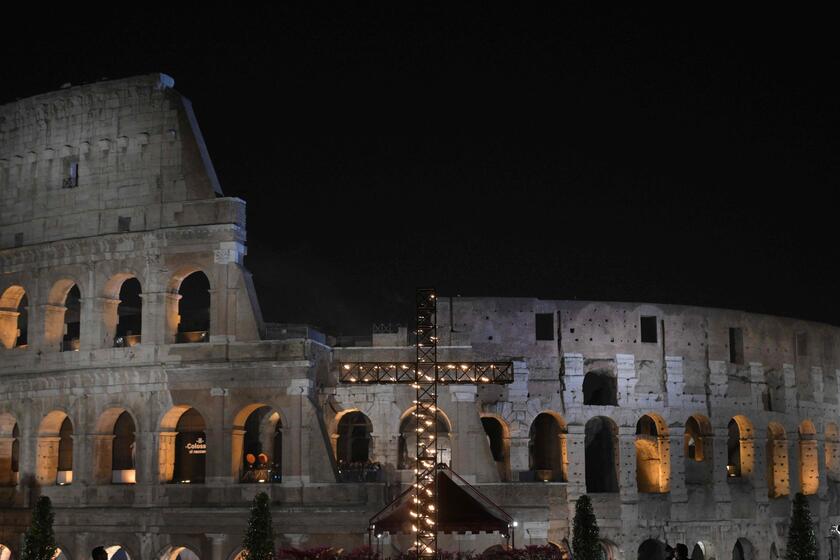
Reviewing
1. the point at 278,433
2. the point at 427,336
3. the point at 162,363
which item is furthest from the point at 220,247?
the point at 278,433

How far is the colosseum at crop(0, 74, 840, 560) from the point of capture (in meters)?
35.3

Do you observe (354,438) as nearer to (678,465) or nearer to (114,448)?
(114,448)

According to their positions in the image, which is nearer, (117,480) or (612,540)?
(117,480)

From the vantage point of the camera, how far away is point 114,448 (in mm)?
40781

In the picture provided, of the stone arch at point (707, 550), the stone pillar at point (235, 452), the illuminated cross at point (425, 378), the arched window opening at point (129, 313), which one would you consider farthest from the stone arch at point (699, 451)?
the arched window opening at point (129, 313)

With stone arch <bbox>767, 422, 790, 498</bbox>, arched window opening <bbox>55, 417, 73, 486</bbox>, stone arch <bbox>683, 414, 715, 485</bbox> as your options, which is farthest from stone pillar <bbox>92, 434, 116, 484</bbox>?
stone arch <bbox>767, 422, 790, 498</bbox>

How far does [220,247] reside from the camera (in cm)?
3594

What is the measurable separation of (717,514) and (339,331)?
48.8 ft

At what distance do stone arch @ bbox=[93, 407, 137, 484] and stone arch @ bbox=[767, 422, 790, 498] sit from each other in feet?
75.8

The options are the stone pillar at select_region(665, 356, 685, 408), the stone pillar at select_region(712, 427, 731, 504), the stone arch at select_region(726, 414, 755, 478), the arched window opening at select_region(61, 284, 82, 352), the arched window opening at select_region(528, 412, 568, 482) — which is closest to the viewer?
the arched window opening at select_region(528, 412, 568, 482)

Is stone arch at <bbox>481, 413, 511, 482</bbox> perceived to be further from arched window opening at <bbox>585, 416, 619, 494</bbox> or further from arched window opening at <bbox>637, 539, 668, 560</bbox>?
arched window opening at <bbox>637, 539, 668, 560</bbox>

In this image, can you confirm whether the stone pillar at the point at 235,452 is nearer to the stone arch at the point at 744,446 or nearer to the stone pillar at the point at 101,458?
the stone pillar at the point at 101,458

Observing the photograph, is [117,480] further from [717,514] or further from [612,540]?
[717,514]

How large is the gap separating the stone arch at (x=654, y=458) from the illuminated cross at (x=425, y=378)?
7231 millimetres
